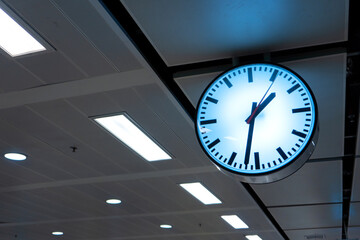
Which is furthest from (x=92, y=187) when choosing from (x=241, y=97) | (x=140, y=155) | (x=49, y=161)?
(x=241, y=97)

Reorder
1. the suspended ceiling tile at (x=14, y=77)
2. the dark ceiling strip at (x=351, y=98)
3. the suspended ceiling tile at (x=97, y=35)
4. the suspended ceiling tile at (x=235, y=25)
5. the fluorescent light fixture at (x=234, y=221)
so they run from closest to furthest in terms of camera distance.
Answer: the suspended ceiling tile at (x=235, y=25), the suspended ceiling tile at (x=97, y=35), the dark ceiling strip at (x=351, y=98), the suspended ceiling tile at (x=14, y=77), the fluorescent light fixture at (x=234, y=221)

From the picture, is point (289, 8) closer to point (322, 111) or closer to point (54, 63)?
point (322, 111)

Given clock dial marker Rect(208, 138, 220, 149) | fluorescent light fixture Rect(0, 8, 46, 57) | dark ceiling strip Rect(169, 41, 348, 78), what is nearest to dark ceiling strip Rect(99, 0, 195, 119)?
dark ceiling strip Rect(169, 41, 348, 78)

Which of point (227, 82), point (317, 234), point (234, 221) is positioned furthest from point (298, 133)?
point (317, 234)

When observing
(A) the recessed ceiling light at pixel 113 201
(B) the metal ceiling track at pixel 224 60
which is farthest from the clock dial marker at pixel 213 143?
(A) the recessed ceiling light at pixel 113 201

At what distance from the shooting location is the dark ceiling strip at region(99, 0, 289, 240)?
2.14 m

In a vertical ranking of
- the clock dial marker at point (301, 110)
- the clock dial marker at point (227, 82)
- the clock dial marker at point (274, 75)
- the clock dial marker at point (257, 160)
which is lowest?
the clock dial marker at point (257, 160)

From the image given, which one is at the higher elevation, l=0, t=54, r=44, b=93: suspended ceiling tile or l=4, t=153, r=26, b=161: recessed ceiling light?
l=0, t=54, r=44, b=93: suspended ceiling tile

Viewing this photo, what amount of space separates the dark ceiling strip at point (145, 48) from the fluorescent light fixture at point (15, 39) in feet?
1.88

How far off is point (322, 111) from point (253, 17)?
1.26 m

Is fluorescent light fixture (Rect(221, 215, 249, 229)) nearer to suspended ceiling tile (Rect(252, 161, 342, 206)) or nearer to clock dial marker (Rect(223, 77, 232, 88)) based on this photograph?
suspended ceiling tile (Rect(252, 161, 342, 206))

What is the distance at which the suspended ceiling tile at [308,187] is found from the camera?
13.7 ft

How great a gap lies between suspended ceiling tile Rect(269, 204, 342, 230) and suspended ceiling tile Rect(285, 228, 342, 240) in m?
0.28

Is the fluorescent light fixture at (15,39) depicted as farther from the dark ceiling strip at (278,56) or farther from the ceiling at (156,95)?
the dark ceiling strip at (278,56)
